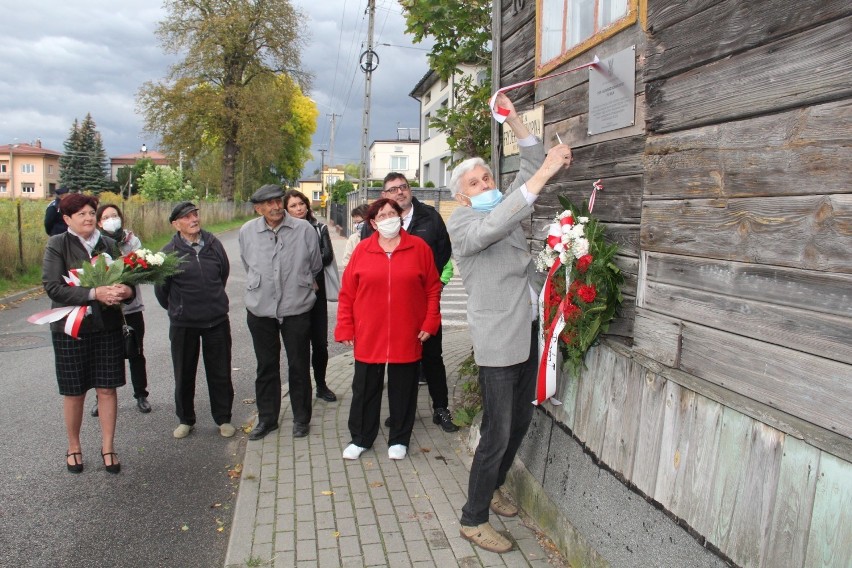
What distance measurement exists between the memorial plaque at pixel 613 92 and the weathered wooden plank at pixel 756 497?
1.61 metres

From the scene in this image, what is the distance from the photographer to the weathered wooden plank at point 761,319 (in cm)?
193

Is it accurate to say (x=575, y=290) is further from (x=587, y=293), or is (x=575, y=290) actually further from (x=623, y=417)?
(x=623, y=417)

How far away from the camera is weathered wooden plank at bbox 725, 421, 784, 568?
2.08 metres

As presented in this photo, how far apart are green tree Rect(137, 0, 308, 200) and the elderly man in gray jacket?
130ft

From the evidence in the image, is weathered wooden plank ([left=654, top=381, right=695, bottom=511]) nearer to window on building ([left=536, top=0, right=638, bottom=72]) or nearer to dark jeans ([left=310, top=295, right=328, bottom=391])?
window on building ([left=536, top=0, right=638, bottom=72])

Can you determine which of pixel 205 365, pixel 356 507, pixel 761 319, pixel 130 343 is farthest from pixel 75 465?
pixel 761 319

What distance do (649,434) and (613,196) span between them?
1195 mm

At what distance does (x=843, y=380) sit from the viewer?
189 centimetres

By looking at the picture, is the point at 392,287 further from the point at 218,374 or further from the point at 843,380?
the point at 843,380

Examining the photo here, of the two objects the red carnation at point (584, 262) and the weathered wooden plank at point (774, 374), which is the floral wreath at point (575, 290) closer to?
the red carnation at point (584, 262)

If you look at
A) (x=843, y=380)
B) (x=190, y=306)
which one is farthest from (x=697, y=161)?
(x=190, y=306)

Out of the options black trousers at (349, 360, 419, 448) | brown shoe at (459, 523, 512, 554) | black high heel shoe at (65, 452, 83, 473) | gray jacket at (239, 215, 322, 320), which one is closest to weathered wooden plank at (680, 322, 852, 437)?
brown shoe at (459, 523, 512, 554)

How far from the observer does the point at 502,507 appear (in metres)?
3.93

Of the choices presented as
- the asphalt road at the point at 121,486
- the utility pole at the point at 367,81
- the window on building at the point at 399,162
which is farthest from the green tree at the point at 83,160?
the asphalt road at the point at 121,486
